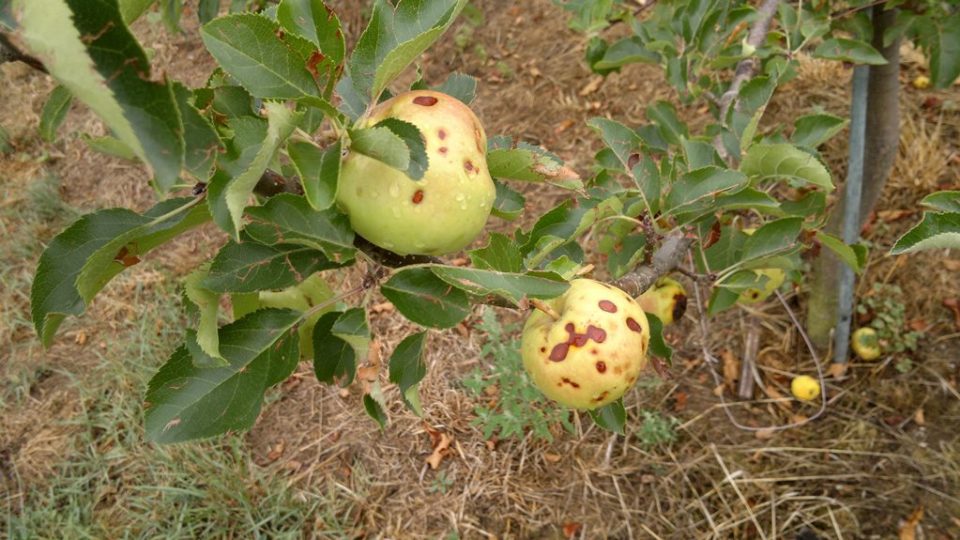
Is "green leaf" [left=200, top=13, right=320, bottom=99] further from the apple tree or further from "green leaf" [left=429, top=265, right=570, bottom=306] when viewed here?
"green leaf" [left=429, top=265, right=570, bottom=306]

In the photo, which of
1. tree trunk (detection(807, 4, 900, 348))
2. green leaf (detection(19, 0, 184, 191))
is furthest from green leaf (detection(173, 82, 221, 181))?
tree trunk (detection(807, 4, 900, 348))

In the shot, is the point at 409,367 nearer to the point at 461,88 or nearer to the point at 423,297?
the point at 423,297

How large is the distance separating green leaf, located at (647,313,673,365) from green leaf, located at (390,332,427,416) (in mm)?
363

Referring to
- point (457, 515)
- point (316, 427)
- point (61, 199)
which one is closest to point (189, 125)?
point (457, 515)

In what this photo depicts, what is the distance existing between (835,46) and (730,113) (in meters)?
0.48

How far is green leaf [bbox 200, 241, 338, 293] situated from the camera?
73cm

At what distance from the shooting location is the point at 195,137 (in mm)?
538

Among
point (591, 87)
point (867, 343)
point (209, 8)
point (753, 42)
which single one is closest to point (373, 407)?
point (209, 8)

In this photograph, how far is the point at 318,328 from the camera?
869 mm

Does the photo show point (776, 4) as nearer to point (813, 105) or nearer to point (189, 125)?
point (189, 125)

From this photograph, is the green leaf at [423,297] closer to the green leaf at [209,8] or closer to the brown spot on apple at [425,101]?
the brown spot on apple at [425,101]

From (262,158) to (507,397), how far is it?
1853 millimetres

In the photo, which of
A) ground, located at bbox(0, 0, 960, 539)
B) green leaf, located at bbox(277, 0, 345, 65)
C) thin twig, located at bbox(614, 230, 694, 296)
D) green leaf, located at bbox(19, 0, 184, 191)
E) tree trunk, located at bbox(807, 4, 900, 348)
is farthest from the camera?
ground, located at bbox(0, 0, 960, 539)

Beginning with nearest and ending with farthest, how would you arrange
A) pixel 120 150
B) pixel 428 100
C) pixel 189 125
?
pixel 189 125 < pixel 428 100 < pixel 120 150
